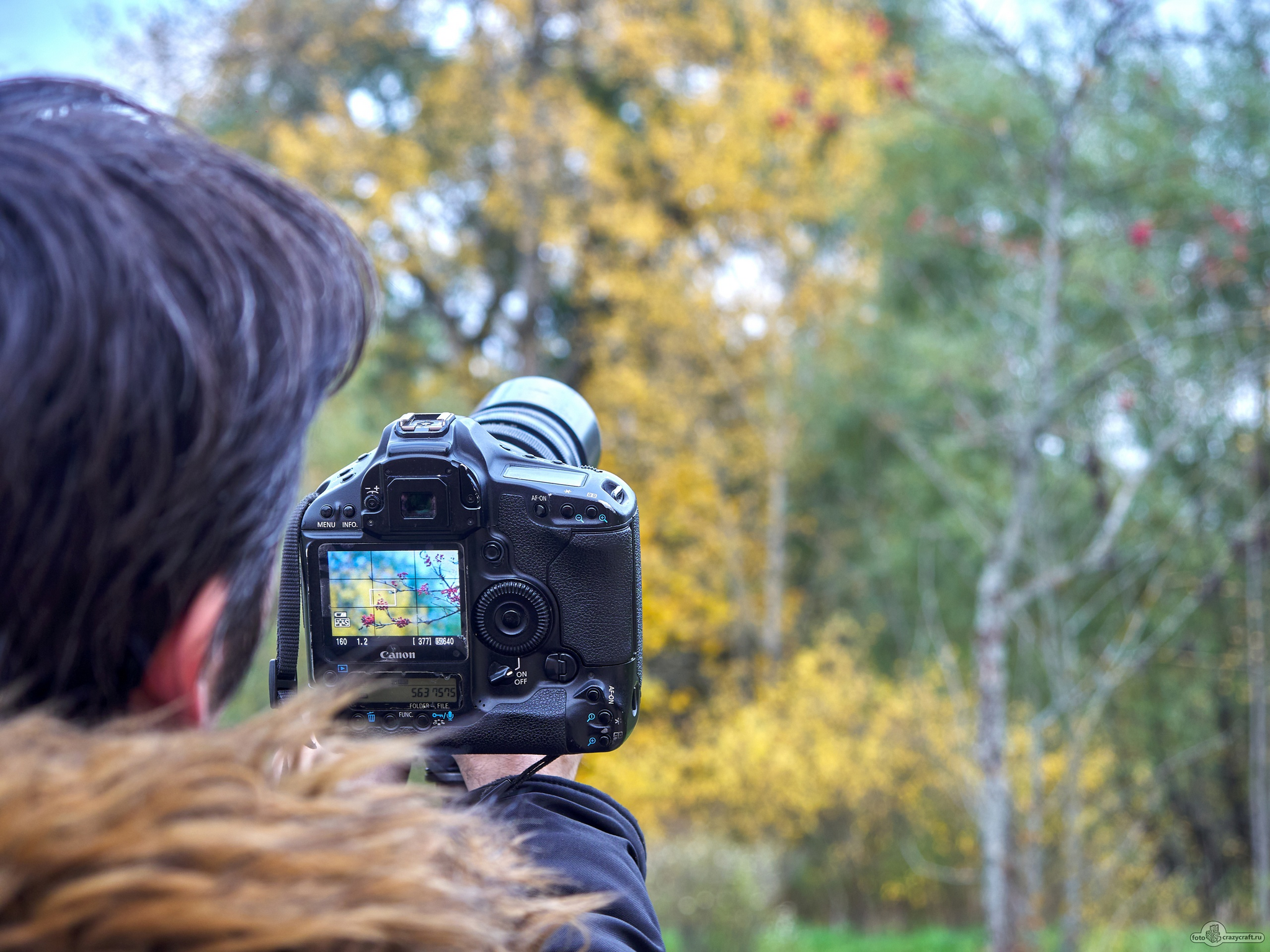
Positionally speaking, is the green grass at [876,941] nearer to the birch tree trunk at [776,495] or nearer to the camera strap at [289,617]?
the birch tree trunk at [776,495]

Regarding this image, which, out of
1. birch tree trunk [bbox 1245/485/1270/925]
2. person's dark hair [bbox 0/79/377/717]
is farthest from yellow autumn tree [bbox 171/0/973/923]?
person's dark hair [bbox 0/79/377/717]

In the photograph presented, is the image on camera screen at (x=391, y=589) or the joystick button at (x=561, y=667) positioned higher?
the image on camera screen at (x=391, y=589)

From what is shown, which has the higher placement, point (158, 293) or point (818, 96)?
point (818, 96)

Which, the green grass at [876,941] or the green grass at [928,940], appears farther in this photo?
the green grass at [876,941]

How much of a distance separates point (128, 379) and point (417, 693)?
0.51m

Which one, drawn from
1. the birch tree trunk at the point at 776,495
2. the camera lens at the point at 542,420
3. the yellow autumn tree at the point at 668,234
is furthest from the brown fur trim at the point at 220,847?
the birch tree trunk at the point at 776,495

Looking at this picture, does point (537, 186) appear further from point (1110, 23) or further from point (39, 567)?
point (39, 567)

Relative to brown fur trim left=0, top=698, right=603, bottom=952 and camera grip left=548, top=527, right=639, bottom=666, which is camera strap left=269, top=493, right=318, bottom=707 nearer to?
camera grip left=548, top=527, right=639, bottom=666

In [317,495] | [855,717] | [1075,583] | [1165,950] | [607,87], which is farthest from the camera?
[607,87]

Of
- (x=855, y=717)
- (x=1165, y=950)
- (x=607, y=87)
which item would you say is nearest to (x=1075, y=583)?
(x=855, y=717)

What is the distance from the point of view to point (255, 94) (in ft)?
26.5

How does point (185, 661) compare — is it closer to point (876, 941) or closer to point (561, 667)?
point (561, 667)

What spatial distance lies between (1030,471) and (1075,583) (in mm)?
3198

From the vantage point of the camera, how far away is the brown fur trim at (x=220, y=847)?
1.35 feet
